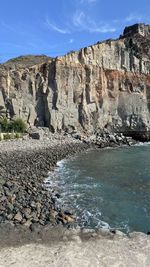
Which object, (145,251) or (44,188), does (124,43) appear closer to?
(44,188)

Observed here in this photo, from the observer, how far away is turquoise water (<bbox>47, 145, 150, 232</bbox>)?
54.7 feet

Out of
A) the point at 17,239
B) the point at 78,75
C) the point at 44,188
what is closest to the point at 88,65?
the point at 78,75

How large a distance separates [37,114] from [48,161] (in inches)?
1021

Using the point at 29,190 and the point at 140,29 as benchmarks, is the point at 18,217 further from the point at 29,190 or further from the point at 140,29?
the point at 140,29

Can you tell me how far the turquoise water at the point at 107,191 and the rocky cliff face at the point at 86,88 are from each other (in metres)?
24.7

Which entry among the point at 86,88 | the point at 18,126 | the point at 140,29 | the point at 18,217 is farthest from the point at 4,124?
the point at 140,29

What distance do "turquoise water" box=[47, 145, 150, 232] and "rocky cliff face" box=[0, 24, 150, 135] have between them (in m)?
24.7

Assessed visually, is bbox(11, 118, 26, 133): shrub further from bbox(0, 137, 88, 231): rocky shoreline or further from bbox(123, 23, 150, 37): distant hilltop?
bbox(123, 23, 150, 37): distant hilltop

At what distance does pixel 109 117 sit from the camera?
2702 inches

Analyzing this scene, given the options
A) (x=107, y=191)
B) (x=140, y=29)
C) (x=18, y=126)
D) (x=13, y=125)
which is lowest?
(x=107, y=191)

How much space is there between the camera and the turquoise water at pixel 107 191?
1667cm

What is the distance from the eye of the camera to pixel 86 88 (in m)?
66.1

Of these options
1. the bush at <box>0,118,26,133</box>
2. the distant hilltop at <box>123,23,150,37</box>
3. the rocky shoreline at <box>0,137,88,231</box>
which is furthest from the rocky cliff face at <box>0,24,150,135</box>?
the rocky shoreline at <box>0,137,88,231</box>

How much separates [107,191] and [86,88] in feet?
149
